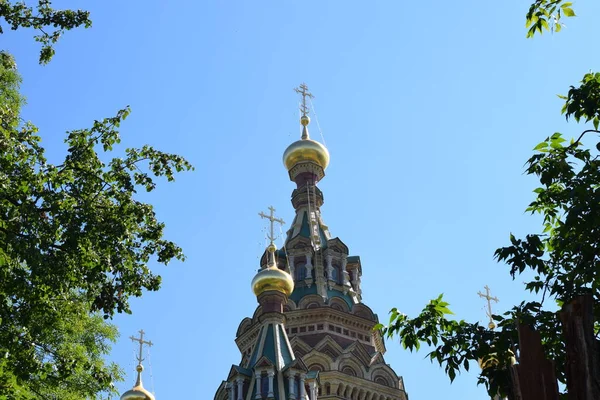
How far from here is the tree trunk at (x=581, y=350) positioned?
7242 mm

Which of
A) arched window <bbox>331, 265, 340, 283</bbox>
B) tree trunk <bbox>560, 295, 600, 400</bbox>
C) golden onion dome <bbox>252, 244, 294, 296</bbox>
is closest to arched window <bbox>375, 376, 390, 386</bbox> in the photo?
golden onion dome <bbox>252, 244, 294, 296</bbox>

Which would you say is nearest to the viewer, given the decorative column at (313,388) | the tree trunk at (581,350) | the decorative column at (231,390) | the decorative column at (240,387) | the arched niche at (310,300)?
the tree trunk at (581,350)

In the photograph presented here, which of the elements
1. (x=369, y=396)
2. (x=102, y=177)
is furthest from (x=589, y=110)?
(x=369, y=396)

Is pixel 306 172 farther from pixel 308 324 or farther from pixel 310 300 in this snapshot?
pixel 308 324

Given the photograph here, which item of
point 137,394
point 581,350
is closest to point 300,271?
point 137,394

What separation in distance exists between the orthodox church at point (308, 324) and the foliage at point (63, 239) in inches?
622

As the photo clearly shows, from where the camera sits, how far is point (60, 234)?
32.6 feet

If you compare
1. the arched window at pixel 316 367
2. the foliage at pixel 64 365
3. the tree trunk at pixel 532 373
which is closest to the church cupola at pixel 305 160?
the arched window at pixel 316 367

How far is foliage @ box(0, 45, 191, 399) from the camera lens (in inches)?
376

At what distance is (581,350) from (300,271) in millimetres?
27831

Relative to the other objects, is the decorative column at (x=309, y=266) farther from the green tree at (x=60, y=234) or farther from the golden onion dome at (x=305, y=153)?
the green tree at (x=60, y=234)

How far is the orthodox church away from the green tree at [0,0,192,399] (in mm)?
15864

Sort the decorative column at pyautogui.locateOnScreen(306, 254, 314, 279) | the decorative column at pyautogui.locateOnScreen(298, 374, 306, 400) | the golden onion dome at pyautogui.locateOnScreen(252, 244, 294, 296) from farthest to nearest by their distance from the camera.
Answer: the decorative column at pyautogui.locateOnScreen(306, 254, 314, 279), the golden onion dome at pyautogui.locateOnScreen(252, 244, 294, 296), the decorative column at pyautogui.locateOnScreen(298, 374, 306, 400)

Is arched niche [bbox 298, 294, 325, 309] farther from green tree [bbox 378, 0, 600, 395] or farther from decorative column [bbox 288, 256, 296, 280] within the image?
green tree [bbox 378, 0, 600, 395]
